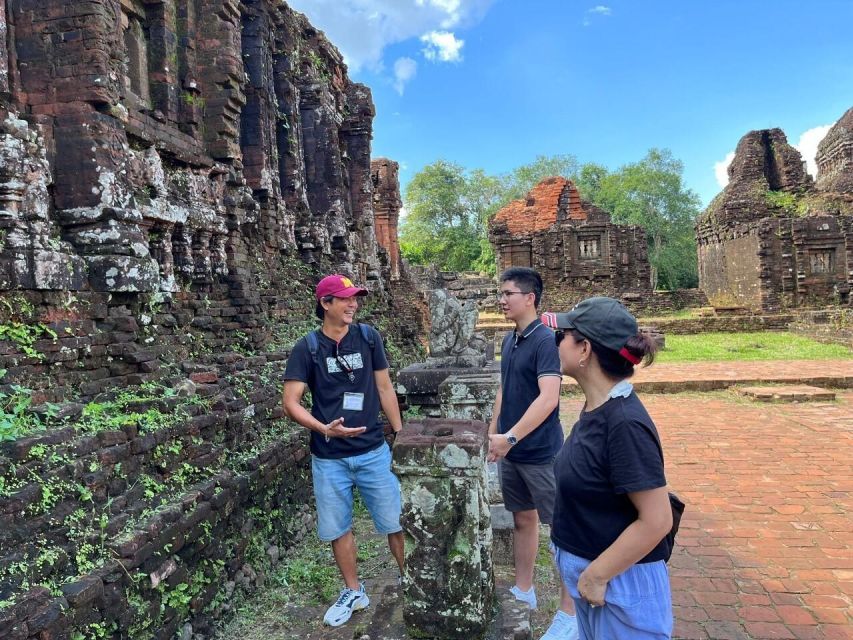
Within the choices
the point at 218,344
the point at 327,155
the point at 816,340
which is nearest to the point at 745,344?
the point at 816,340

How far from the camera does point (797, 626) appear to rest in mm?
3293

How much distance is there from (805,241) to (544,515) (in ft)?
78.3

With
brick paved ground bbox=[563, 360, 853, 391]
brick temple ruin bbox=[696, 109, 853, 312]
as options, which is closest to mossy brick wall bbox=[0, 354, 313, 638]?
brick paved ground bbox=[563, 360, 853, 391]

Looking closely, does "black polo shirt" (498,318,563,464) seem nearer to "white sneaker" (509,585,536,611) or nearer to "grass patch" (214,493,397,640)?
"white sneaker" (509,585,536,611)

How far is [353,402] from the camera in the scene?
3535mm

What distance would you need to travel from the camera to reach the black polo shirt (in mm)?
3229

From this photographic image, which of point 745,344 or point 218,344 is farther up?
point 218,344

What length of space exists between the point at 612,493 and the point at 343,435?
6.21ft

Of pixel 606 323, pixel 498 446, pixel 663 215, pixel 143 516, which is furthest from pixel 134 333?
pixel 663 215

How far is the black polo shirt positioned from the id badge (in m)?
0.88

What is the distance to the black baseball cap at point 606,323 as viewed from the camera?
191 centimetres

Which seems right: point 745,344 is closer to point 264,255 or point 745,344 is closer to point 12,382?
point 264,255

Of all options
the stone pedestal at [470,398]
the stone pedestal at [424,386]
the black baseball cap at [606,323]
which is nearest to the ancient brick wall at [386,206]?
the stone pedestal at [424,386]

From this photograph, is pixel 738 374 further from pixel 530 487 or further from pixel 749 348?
pixel 530 487
